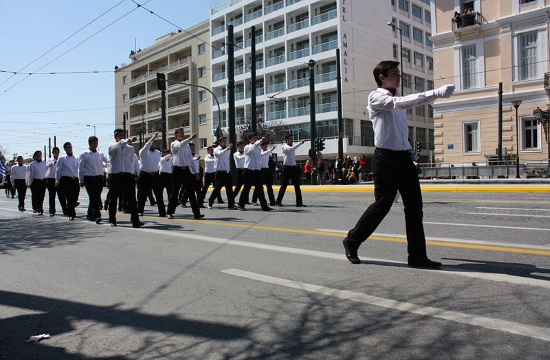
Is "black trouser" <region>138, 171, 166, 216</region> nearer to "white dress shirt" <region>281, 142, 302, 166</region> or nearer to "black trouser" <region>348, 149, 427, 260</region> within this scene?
"white dress shirt" <region>281, 142, 302, 166</region>

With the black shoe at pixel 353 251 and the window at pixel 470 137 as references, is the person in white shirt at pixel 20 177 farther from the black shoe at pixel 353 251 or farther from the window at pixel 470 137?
the window at pixel 470 137

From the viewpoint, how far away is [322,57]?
1970 inches

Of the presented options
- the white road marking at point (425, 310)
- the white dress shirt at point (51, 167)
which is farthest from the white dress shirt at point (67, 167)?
the white road marking at point (425, 310)

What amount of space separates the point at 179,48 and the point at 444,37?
40022mm

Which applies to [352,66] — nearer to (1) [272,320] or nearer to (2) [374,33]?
(2) [374,33]

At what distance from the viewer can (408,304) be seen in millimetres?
3641

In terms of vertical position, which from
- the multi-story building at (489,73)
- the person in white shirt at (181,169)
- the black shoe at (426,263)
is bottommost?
the black shoe at (426,263)

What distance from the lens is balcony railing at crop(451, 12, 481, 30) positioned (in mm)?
33812

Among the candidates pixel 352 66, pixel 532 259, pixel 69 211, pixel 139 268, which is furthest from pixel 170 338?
pixel 352 66

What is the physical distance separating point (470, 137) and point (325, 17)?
71.2ft

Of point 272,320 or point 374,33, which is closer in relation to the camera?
point 272,320

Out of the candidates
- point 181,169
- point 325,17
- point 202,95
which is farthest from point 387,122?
point 202,95

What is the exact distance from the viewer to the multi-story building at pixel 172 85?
6438cm

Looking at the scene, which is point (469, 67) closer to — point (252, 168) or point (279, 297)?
point (252, 168)
